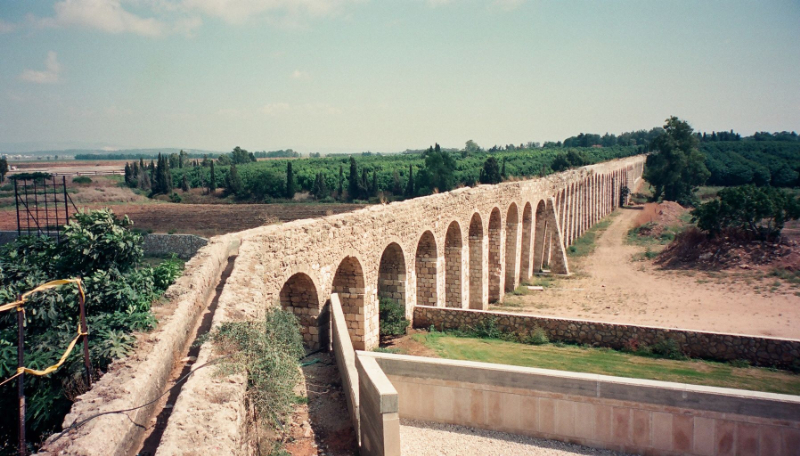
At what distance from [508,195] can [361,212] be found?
10973 mm

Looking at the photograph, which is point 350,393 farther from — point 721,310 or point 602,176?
point 602,176

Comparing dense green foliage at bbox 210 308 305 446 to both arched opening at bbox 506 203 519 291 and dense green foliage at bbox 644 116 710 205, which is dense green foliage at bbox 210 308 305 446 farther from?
dense green foliage at bbox 644 116 710 205

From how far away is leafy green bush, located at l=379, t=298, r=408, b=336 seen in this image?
43.7 feet

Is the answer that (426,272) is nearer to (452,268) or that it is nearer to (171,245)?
(452,268)

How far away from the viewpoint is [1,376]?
17.8 ft

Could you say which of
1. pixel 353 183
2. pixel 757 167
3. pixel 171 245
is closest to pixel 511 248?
pixel 171 245

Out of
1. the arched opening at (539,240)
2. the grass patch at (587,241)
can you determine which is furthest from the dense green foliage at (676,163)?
the arched opening at (539,240)

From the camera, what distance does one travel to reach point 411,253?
13.8 m

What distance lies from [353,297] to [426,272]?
4212 millimetres

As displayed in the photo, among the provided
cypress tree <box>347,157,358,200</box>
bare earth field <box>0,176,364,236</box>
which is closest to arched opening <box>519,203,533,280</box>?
bare earth field <box>0,176,364,236</box>

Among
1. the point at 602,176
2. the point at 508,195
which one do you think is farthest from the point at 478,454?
the point at 602,176

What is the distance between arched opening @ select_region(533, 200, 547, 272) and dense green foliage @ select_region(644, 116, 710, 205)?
2072 cm

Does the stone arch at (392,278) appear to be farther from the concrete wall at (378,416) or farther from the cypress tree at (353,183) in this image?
the cypress tree at (353,183)

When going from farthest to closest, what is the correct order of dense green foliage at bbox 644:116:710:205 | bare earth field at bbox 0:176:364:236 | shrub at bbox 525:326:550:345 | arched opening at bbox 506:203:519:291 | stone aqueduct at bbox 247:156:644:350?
dense green foliage at bbox 644:116:710:205 < bare earth field at bbox 0:176:364:236 < arched opening at bbox 506:203:519:291 < shrub at bbox 525:326:550:345 < stone aqueduct at bbox 247:156:644:350
